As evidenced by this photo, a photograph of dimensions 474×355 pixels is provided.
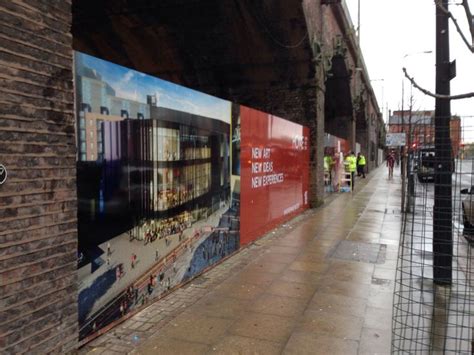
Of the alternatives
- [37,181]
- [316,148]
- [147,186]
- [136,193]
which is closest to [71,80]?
[37,181]

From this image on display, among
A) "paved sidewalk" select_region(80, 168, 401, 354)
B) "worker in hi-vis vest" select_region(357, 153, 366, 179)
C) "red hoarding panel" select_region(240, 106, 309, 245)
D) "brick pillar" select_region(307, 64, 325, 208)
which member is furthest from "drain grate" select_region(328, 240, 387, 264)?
"worker in hi-vis vest" select_region(357, 153, 366, 179)

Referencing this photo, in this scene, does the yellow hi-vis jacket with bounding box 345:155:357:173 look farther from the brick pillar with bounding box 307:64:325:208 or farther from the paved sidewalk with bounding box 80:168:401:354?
the paved sidewalk with bounding box 80:168:401:354

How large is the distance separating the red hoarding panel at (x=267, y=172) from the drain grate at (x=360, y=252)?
1.54 meters

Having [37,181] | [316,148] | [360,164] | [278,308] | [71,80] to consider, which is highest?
[71,80]

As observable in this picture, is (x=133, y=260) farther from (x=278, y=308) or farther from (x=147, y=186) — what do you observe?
(x=278, y=308)

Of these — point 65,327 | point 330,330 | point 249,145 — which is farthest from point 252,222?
point 65,327

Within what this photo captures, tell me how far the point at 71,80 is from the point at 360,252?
18.6 ft

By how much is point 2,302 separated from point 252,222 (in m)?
5.50

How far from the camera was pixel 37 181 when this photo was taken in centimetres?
309

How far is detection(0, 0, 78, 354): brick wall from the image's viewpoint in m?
2.85

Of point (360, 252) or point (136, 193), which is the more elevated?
point (136, 193)

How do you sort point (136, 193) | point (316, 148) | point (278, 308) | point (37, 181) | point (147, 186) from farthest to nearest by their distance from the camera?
point (316, 148)
point (278, 308)
point (147, 186)
point (136, 193)
point (37, 181)

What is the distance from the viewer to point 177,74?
14.4 meters

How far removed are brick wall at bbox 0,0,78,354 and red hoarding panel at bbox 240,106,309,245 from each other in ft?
14.0
